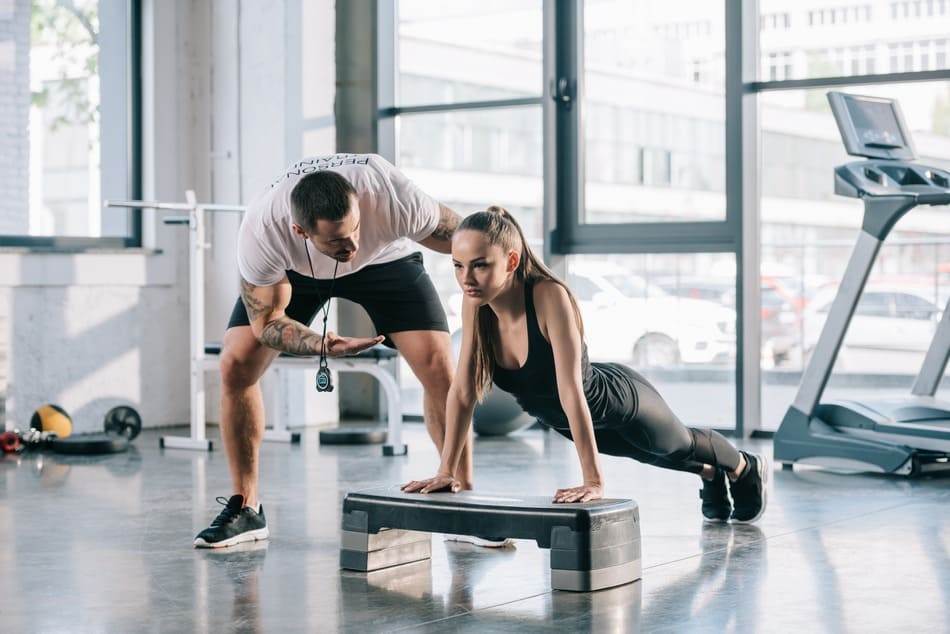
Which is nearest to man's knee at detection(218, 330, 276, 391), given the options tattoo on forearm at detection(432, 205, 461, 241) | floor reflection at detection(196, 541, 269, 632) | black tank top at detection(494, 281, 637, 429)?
floor reflection at detection(196, 541, 269, 632)

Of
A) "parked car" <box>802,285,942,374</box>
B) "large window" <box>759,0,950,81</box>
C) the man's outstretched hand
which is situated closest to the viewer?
the man's outstretched hand

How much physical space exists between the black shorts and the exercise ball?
97.8 inches

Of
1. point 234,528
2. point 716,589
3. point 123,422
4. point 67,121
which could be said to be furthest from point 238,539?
point 67,121

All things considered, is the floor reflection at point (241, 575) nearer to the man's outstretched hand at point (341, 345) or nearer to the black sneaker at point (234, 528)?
the black sneaker at point (234, 528)

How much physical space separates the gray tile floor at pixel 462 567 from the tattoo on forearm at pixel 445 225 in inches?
30.6

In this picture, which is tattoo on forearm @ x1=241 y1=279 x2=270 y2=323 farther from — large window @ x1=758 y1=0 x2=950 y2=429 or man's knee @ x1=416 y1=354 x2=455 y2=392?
A: large window @ x1=758 y1=0 x2=950 y2=429

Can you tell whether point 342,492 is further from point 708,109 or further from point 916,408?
point 708,109

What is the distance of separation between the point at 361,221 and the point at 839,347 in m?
2.17

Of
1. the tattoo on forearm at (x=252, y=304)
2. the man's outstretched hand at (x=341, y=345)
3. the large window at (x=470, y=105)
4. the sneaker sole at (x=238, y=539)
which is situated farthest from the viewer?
the large window at (x=470, y=105)

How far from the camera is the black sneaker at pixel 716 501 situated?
3389 mm

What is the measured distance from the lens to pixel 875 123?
4441 mm

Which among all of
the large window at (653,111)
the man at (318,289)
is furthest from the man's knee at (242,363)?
the large window at (653,111)

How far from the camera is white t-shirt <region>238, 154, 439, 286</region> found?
2.91 meters

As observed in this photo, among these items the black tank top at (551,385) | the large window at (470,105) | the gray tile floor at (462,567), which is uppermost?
the large window at (470,105)
